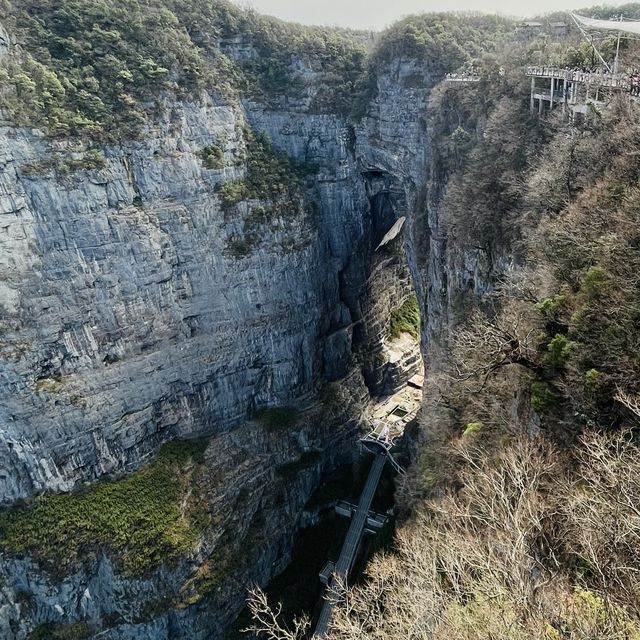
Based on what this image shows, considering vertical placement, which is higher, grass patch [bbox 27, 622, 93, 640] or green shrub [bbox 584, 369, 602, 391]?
green shrub [bbox 584, 369, 602, 391]

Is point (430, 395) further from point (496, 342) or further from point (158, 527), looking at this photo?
point (158, 527)

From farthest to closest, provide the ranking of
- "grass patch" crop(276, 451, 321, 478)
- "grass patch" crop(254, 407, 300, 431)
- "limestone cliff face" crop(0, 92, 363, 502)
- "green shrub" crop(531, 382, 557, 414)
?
1. "grass patch" crop(254, 407, 300, 431)
2. "grass patch" crop(276, 451, 321, 478)
3. "limestone cliff face" crop(0, 92, 363, 502)
4. "green shrub" crop(531, 382, 557, 414)

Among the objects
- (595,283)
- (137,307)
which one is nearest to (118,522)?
(137,307)

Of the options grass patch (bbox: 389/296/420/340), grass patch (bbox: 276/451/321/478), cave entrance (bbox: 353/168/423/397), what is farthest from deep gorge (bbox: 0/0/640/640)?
grass patch (bbox: 389/296/420/340)

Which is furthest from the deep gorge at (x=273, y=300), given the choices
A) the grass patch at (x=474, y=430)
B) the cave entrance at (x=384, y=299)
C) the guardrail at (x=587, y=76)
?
the guardrail at (x=587, y=76)

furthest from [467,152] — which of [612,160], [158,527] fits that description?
[158,527]

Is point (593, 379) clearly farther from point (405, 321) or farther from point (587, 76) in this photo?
point (405, 321)

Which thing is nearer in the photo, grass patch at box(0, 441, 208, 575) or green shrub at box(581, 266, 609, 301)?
green shrub at box(581, 266, 609, 301)

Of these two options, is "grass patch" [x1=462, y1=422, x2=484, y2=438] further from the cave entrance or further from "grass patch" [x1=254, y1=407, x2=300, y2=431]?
the cave entrance
